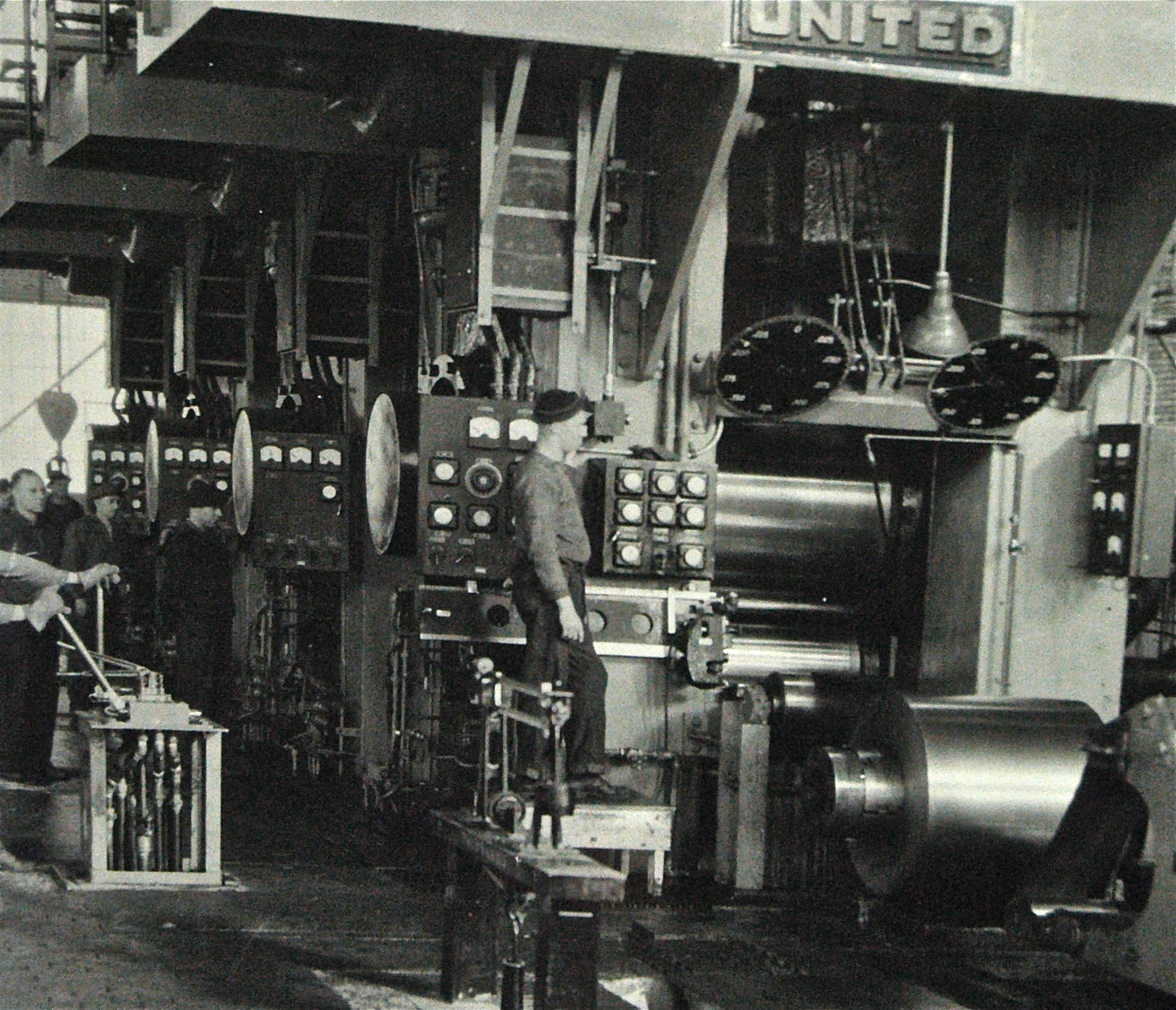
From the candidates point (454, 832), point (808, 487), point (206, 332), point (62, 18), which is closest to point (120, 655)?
point (206, 332)

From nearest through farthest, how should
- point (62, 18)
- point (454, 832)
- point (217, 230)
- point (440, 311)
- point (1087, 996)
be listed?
point (454, 832) → point (1087, 996) → point (440, 311) → point (62, 18) → point (217, 230)

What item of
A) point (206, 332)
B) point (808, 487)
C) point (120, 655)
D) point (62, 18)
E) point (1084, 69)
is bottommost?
point (120, 655)

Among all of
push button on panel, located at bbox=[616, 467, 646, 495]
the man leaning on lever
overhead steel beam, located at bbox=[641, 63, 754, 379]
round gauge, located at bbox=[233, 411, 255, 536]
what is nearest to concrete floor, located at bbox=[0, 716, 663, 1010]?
the man leaning on lever

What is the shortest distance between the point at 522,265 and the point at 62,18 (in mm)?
4535

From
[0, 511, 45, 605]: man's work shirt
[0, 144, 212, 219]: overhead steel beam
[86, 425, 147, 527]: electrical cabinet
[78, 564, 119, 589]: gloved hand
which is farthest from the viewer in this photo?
[86, 425, 147, 527]: electrical cabinet

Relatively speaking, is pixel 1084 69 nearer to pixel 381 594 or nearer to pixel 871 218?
pixel 871 218

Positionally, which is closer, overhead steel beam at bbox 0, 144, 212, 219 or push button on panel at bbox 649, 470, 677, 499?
push button on panel at bbox 649, 470, 677, 499

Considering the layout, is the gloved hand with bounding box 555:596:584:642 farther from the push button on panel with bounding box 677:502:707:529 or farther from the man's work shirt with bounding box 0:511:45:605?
the man's work shirt with bounding box 0:511:45:605

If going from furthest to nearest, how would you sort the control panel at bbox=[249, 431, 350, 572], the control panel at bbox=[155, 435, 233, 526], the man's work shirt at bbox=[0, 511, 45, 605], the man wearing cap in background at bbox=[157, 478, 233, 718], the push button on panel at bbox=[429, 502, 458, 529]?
1. the control panel at bbox=[155, 435, 233, 526]
2. the man wearing cap in background at bbox=[157, 478, 233, 718]
3. the control panel at bbox=[249, 431, 350, 572]
4. the man's work shirt at bbox=[0, 511, 45, 605]
5. the push button on panel at bbox=[429, 502, 458, 529]

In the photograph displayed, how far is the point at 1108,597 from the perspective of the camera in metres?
8.99

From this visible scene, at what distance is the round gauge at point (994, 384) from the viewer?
27.7 ft

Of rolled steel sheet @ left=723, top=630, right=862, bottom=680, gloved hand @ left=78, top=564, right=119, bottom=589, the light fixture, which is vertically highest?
the light fixture

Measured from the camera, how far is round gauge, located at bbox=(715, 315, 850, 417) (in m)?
8.18

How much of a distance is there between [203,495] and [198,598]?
4.48 ft
